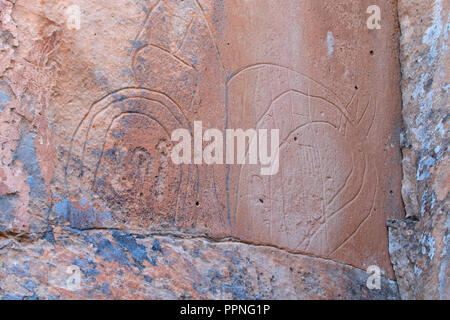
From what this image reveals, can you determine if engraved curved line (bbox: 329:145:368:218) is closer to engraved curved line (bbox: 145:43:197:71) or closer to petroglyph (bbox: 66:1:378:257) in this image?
petroglyph (bbox: 66:1:378:257)

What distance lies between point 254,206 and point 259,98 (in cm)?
74

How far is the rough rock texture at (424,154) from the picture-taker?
9.64 ft

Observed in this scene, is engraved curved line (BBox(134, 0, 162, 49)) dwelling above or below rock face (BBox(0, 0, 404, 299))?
above

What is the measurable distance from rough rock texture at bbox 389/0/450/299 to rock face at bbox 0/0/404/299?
0.13m

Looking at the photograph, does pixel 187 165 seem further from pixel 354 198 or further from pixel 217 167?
pixel 354 198

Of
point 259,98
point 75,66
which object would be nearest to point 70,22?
point 75,66

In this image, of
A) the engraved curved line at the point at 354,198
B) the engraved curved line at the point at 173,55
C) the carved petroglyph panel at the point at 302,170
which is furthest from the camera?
the engraved curved line at the point at 354,198

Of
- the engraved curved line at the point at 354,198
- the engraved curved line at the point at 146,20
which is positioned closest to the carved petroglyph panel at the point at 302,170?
the engraved curved line at the point at 354,198

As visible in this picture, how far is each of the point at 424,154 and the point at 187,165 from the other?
1678 mm

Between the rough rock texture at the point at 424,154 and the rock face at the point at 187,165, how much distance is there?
13cm

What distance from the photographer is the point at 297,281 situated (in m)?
2.93

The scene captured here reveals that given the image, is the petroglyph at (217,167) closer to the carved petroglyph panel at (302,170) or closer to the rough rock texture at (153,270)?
the carved petroglyph panel at (302,170)

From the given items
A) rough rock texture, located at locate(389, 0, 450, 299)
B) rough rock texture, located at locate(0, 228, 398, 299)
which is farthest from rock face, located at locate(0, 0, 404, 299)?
rough rock texture, located at locate(389, 0, 450, 299)

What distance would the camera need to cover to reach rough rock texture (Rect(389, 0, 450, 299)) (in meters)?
2.94
